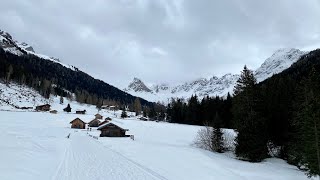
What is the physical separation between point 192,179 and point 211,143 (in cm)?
3588

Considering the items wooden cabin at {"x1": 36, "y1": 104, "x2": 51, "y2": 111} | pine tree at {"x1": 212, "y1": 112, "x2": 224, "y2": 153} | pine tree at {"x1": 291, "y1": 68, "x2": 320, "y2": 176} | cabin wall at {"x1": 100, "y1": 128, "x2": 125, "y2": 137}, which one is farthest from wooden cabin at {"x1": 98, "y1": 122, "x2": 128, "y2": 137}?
wooden cabin at {"x1": 36, "y1": 104, "x2": 51, "y2": 111}

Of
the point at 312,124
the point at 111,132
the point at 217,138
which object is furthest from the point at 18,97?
the point at 312,124

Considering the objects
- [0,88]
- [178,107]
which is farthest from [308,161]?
[0,88]

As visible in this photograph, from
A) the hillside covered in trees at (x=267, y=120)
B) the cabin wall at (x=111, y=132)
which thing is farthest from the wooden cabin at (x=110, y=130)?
the hillside covered in trees at (x=267, y=120)

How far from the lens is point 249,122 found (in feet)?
163

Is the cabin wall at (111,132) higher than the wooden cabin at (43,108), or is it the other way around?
the wooden cabin at (43,108)

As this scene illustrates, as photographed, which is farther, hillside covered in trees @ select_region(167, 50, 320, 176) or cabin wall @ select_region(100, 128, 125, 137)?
cabin wall @ select_region(100, 128, 125, 137)

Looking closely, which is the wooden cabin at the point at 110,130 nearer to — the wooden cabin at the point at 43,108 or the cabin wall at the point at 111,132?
the cabin wall at the point at 111,132

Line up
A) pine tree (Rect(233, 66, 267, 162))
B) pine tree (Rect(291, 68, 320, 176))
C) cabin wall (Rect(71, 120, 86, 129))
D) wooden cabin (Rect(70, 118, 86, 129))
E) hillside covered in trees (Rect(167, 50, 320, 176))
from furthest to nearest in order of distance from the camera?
cabin wall (Rect(71, 120, 86, 129)), wooden cabin (Rect(70, 118, 86, 129)), pine tree (Rect(233, 66, 267, 162)), hillside covered in trees (Rect(167, 50, 320, 176)), pine tree (Rect(291, 68, 320, 176))

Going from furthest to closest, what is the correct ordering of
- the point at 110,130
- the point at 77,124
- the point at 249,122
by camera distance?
the point at 77,124, the point at 110,130, the point at 249,122

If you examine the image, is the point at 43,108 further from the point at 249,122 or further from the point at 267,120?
the point at 249,122

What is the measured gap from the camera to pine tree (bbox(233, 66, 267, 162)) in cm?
4769

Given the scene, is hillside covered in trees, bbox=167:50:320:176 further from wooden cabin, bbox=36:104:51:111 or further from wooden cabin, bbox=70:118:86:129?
wooden cabin, bbox=36:104:51:111

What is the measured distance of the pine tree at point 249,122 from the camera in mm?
47688
